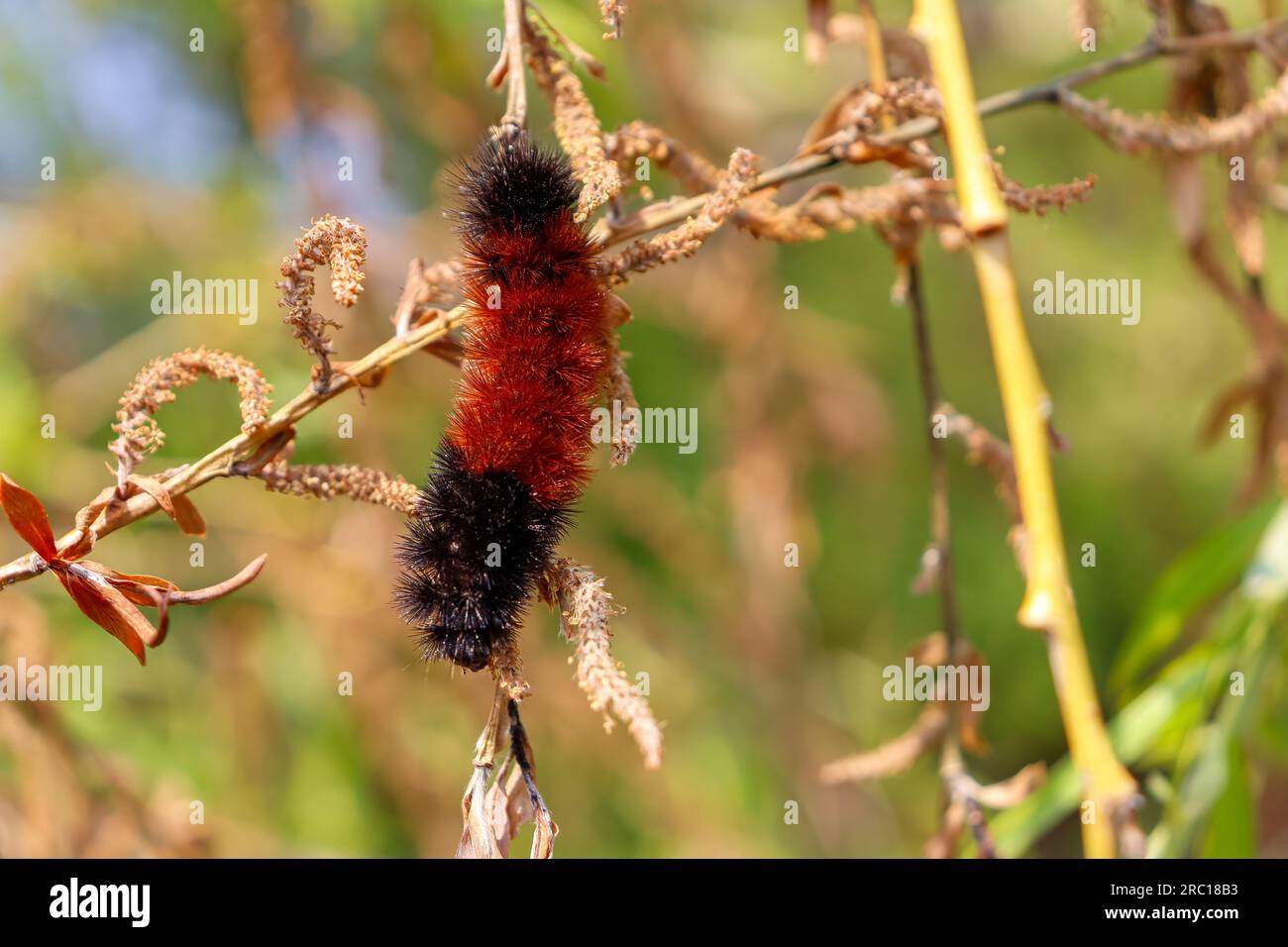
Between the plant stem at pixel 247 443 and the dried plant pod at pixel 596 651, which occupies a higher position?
the plant stem at pixel 247 443

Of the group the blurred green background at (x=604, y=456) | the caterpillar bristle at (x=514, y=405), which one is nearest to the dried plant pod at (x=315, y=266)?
the caterpillar bristle at (x=514, y=405)

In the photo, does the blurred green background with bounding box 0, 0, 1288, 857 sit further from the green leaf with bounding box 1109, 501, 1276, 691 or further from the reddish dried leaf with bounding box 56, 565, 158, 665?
the reddish dried leaf with bounding box 56, 565, 158, 665

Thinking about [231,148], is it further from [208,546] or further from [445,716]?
[445,716]

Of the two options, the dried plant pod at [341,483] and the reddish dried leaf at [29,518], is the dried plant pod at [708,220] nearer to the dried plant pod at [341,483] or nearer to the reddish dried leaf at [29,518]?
the dried plant pod at [341,483]

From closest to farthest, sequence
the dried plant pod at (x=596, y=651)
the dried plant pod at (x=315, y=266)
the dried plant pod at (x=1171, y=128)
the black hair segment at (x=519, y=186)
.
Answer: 1. the dried plant pod at (x=596, y=651)
2. the dried plant pod at (x=315, y=266)
3. the black hair segment at (x=519, y=186)
4. the dried plant pod at (x=1171, y=128)

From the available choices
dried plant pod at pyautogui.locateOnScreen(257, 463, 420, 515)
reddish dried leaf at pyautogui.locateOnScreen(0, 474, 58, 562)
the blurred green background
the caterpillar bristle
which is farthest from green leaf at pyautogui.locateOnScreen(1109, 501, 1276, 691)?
reddish dried leaf at pyautogui.locateOnScreen(0, 474, 58, 562)

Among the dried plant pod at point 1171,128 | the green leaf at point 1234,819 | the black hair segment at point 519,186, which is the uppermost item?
the dried plant pod at point 1171,128

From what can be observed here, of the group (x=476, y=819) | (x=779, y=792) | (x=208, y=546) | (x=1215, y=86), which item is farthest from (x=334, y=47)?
(x=779, y=792)

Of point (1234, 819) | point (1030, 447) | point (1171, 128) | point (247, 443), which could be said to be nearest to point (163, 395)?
point (247, 443)
